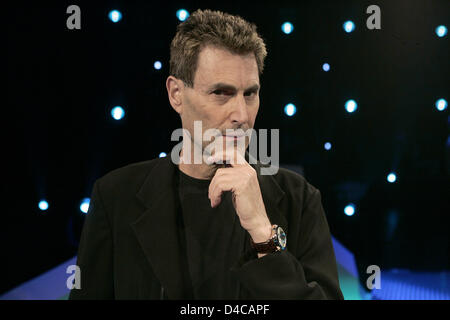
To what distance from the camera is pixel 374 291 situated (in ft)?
8.15

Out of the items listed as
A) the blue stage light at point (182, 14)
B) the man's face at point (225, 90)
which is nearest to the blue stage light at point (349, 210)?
the man's face at point (225, 90)

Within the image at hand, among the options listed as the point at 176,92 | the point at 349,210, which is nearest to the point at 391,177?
the point at 349,210

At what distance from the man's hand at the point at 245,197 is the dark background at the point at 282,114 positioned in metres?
0.85

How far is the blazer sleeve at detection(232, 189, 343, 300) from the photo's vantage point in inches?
55.1

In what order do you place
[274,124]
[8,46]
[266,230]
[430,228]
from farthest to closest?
[430,228], [274,124], [8,46], [266,230]

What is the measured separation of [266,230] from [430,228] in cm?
150

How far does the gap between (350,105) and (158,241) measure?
53.4 inches

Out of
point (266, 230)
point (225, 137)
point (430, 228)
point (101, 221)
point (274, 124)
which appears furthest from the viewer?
point (430, 228)

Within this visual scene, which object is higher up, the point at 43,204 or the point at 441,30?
the point at 441,30

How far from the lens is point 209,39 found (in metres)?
1.60

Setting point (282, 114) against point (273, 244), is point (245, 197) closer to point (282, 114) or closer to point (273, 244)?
point (273, 244)

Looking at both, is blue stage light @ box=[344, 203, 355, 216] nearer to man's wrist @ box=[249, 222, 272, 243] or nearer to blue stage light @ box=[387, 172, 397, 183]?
blue stage light @ box=[387, 172, 397, 183]
